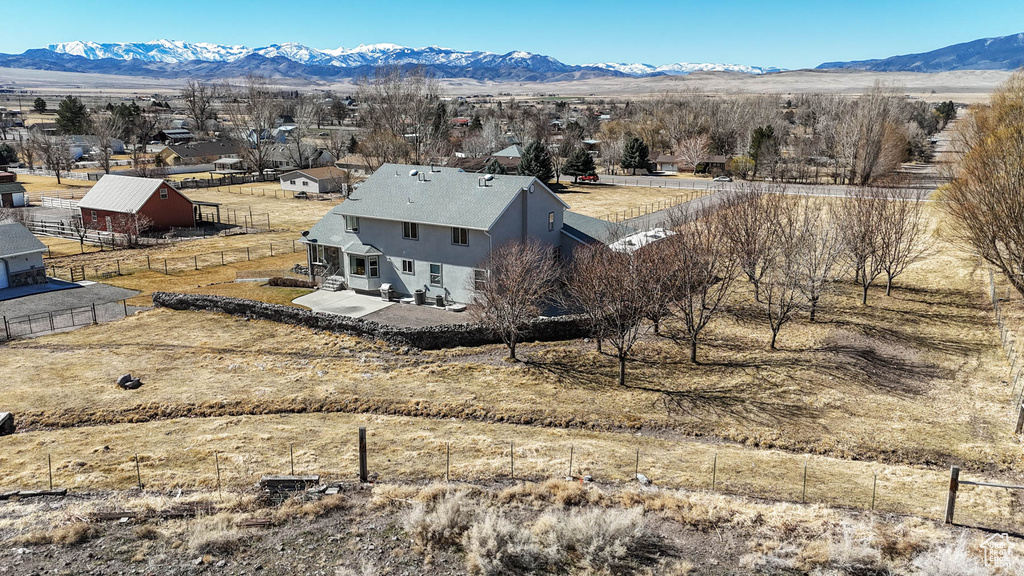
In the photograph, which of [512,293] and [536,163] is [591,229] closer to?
[512,293]

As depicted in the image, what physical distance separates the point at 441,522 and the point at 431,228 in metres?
24.3

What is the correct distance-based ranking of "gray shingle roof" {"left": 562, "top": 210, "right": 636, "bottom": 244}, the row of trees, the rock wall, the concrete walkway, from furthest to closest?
1. "gray shingle roof" {"left": 562, "top": 210, "right": 636, "bottom": 244}
2. the concrete walkway
3. the rock wall
4. the row of trees

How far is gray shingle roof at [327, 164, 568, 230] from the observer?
118 feet

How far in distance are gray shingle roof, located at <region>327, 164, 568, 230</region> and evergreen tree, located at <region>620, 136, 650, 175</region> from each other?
6617cm

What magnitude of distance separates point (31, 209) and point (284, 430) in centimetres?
6398

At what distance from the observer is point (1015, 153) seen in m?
34.6

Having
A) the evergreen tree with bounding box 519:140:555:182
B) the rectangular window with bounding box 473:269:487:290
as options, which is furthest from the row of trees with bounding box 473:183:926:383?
the evergreen tree with bounding box 519:140:555:182

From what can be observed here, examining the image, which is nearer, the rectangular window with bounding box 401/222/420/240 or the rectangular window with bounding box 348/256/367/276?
the rectangular window with bounding box 401/222/420/240

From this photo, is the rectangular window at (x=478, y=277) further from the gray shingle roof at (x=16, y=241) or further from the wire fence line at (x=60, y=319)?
the gray shingle roof at (x=16, y=241)

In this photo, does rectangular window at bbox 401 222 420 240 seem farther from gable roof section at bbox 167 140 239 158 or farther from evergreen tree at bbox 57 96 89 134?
evergreen tree at bbox 57 96 89 134

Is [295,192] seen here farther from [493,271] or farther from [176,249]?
[493,271]

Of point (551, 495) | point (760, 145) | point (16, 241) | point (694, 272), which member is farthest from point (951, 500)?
point (760, 145)

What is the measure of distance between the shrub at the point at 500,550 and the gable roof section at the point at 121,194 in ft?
170

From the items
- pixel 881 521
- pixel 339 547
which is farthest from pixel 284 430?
pixel 881 521
